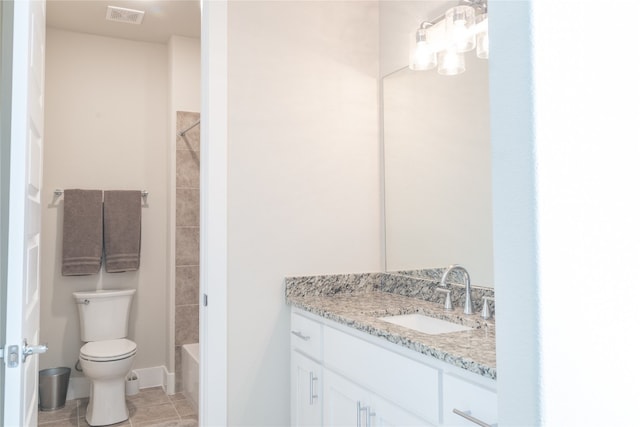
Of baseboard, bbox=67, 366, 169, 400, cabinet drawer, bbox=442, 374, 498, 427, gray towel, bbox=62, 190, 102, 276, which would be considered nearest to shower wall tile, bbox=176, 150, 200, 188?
gray towel, bbox=62, 190, 102, 276

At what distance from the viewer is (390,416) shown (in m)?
1.49

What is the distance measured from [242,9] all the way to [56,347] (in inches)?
107

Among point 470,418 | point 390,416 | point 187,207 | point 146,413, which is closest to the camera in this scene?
point 470,418

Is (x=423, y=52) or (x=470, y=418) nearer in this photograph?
(x=470, y=418)

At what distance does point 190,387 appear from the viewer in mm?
3279

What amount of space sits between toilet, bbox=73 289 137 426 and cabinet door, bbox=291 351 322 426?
1.42 metres

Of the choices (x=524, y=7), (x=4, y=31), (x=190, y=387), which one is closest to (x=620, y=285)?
(x=524, y=7)

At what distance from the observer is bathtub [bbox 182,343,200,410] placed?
10.3 feet

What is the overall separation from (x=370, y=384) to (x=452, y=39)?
4.57ft

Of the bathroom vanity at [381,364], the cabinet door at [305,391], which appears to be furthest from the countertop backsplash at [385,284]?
the cabinet door at [305,391]

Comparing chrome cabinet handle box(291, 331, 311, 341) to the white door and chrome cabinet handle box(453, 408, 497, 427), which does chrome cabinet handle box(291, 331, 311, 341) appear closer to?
chrome cabinet handle box(453, 408, 497, 427)

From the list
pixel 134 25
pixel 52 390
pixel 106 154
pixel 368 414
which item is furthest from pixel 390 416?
pixel 134 25

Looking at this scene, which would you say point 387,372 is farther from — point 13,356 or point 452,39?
point 452,39

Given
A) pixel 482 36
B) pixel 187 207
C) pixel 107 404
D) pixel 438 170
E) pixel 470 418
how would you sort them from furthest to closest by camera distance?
pixel 187 207 < pixel 107 404 < pixel 438 170 < pixel 482 36 < pixel 470 418
